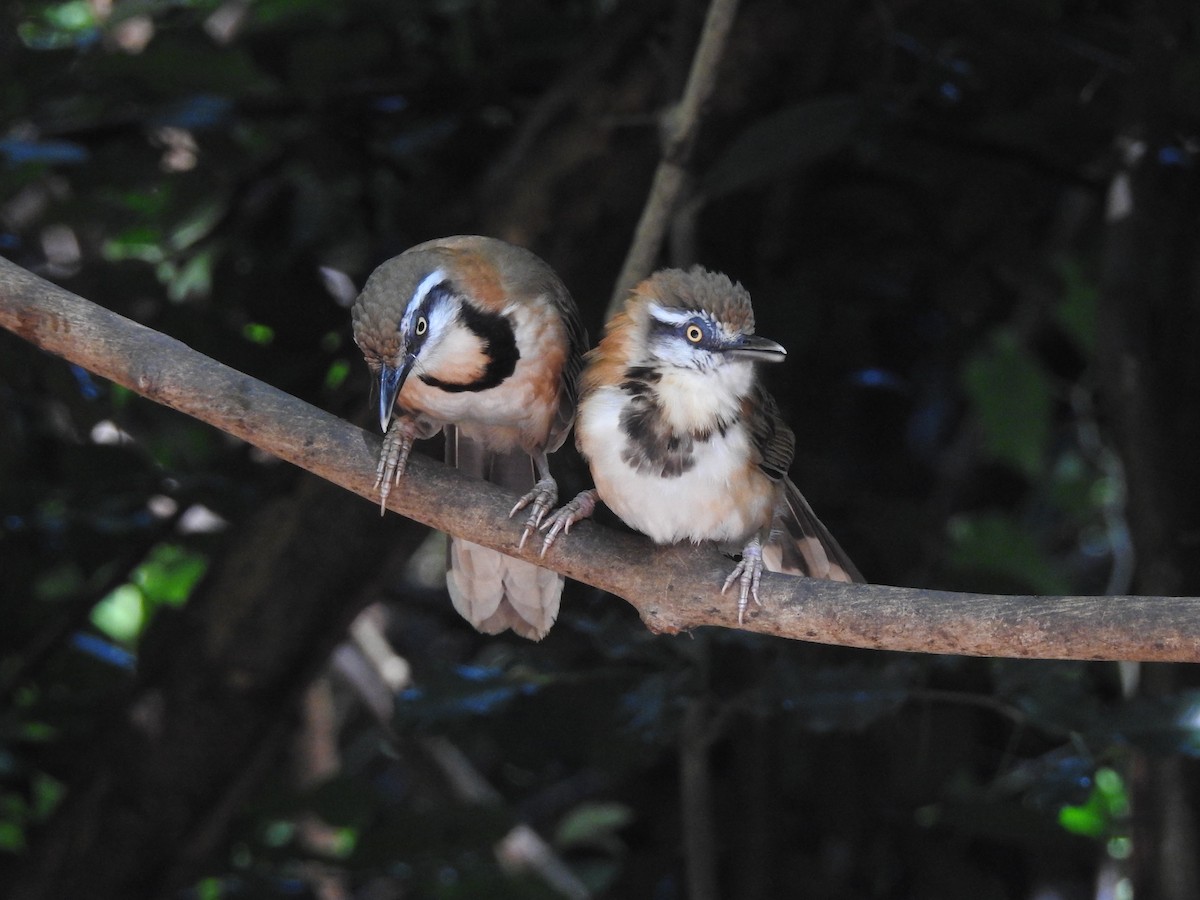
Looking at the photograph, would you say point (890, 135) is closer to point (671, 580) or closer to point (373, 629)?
point (671, 580)

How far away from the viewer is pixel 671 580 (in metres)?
2.31

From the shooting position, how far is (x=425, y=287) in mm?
2578

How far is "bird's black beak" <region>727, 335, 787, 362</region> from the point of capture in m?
2.26

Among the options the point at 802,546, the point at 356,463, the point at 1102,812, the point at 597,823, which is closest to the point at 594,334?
the point at 802,546

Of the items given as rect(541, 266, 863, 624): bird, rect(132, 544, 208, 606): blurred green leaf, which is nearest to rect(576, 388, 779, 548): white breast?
rect(541, 266, 863, 624): bird

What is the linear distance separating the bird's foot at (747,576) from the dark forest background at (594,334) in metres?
0.61

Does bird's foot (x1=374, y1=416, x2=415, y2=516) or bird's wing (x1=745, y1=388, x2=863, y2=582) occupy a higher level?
bird's foot (x1=374, y1=416, x2=415, y2=516)

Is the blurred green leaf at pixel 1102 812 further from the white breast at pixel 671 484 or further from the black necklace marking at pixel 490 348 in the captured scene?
the black necklace marking at pixel 490 348

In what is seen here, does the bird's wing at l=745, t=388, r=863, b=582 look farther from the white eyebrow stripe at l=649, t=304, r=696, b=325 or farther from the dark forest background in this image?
the dark forest background

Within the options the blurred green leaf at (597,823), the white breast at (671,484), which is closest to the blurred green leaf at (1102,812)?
the blurred green leaf at (597,823)

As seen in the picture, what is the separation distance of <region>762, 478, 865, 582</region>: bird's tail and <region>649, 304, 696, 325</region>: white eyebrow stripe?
1.47 feet

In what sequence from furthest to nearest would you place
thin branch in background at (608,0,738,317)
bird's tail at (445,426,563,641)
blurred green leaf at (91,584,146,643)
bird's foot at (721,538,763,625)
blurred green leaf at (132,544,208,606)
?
blurred green leaf at (91,584,146,643) < blurred green leaf at (132,544,208,606) < thin branch in background at (608,0,738,317) < bird's tail at (445,426,563,641) < bird's foot at (721,538,763,625)

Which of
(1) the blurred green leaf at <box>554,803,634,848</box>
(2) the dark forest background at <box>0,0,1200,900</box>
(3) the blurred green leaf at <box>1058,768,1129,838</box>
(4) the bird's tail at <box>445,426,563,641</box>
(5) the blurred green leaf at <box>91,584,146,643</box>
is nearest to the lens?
(4) the bird's tail at <box>445,426,563,641</box>

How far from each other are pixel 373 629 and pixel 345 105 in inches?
77.9
